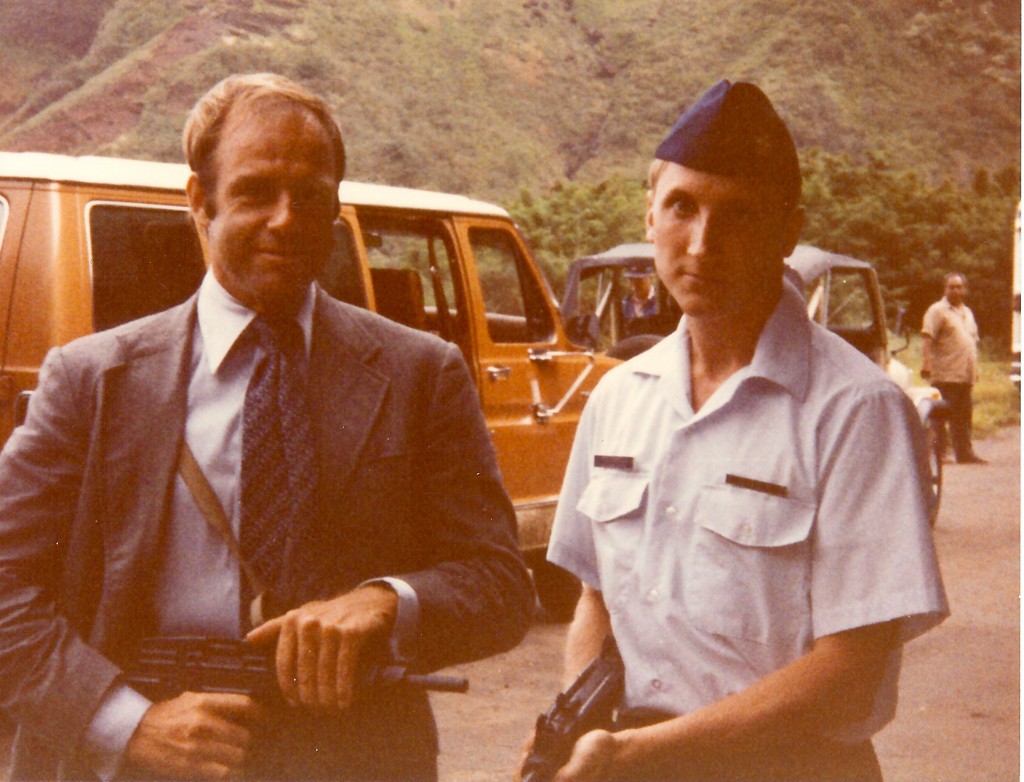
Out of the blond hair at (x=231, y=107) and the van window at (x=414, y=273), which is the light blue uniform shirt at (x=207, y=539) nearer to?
the blond hair at (x=231, y=107)

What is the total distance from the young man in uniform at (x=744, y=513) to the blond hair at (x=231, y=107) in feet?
1.16

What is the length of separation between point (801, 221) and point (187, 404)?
67 centimetres

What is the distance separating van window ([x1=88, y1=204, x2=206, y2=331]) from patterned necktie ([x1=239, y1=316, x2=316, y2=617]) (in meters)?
0.40

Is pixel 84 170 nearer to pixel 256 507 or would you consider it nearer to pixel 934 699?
pixel 256 507

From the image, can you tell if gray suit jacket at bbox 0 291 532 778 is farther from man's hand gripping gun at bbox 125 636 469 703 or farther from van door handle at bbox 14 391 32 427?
van door handle at bbox 14 391 32 427

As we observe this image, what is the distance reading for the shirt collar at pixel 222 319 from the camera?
1487 mm

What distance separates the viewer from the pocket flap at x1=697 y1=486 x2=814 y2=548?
138cm

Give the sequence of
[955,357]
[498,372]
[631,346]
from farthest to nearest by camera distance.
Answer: [631,346], [955,357], [498,372]

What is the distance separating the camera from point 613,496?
1496mm

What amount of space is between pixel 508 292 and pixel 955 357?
2151 mm

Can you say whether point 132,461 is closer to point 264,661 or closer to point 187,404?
point 187,404

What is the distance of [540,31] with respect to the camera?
3.02 m

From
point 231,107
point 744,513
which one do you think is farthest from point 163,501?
point 744,513

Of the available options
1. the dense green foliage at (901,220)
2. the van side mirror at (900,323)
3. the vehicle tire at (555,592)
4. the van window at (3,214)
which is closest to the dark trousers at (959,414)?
the van side mirror at (900,323)
